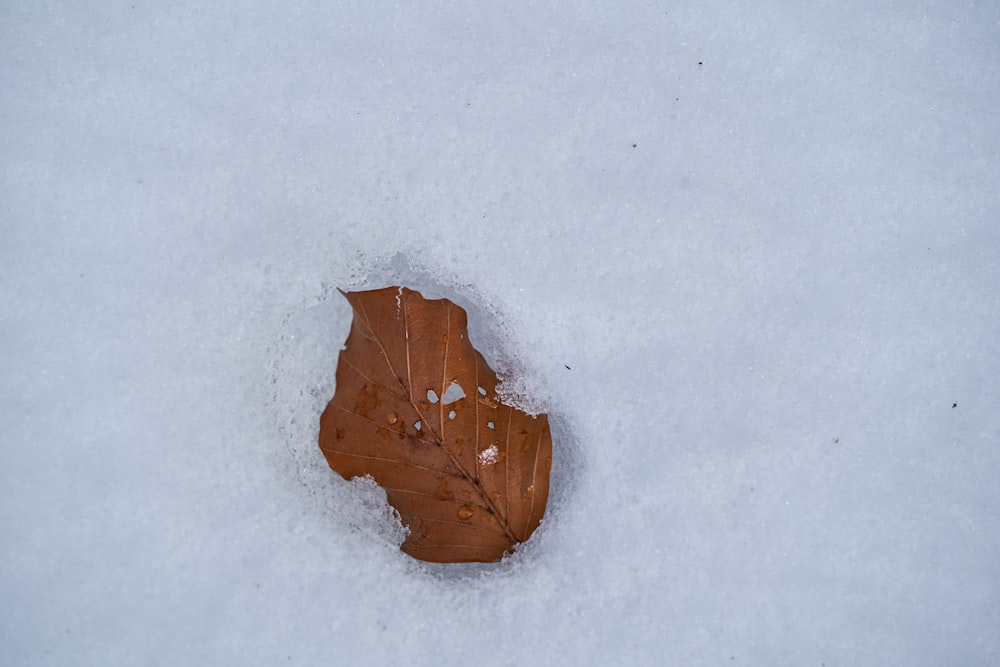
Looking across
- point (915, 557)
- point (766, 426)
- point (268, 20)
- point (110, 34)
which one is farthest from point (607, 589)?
point (110, 34)

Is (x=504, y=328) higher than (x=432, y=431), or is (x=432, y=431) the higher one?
(x=504, y=328)

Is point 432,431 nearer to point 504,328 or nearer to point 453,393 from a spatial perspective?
point 453,393

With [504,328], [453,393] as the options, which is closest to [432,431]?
[453,393]
